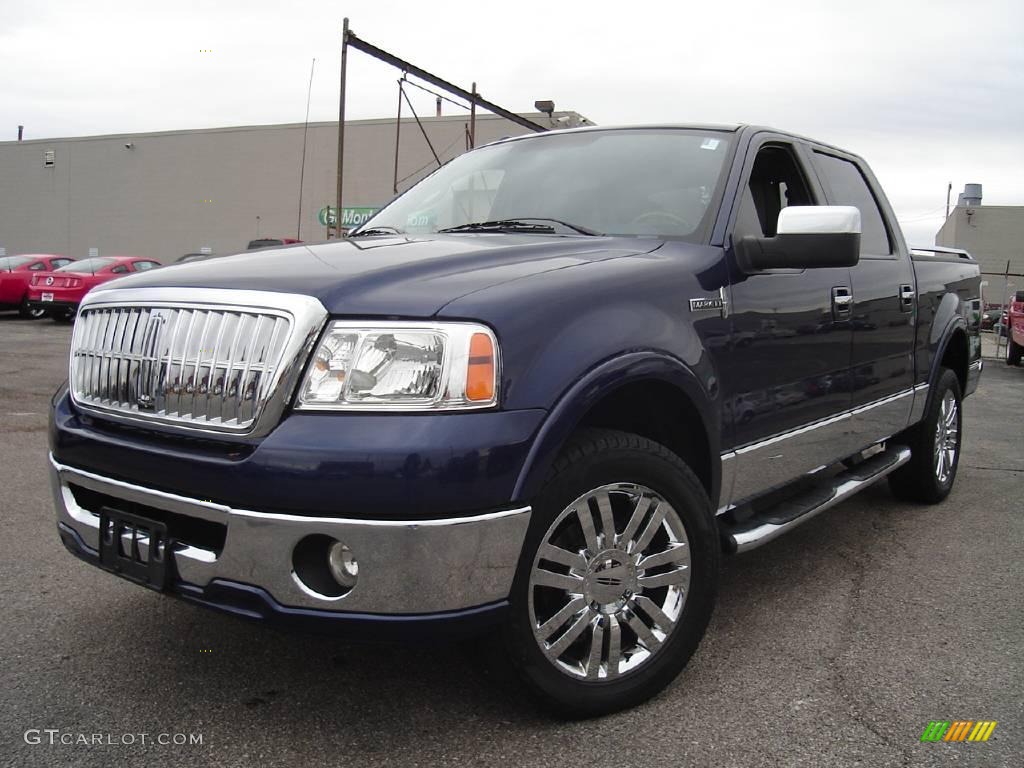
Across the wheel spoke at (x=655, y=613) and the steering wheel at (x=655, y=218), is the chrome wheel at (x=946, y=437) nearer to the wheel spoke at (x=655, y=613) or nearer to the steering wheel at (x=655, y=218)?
the steering wheel at (x=655, y=218)

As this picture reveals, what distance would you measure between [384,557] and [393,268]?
0.80 meters

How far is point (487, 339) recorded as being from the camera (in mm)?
2312

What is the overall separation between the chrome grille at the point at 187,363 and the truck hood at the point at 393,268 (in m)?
0.10

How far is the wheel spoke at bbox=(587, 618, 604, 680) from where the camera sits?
258 cm

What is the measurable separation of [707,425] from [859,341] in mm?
1397

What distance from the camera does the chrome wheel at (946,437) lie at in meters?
5.34

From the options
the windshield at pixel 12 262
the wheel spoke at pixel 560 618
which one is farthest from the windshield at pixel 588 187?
the windshield at pixel 12 262

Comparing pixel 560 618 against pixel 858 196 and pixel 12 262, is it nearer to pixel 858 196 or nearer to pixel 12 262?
pixel 858 196

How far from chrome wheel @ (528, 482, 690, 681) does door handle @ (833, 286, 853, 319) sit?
58.8 inches

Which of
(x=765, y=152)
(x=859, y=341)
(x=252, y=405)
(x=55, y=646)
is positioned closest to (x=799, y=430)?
(x=859, y=341)

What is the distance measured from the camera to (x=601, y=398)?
2541 millimetres

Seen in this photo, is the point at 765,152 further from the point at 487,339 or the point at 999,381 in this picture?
the point at 999,381

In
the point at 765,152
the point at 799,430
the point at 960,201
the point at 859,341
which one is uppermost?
the point at 960,201

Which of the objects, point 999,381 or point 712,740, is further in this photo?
point 999,381
